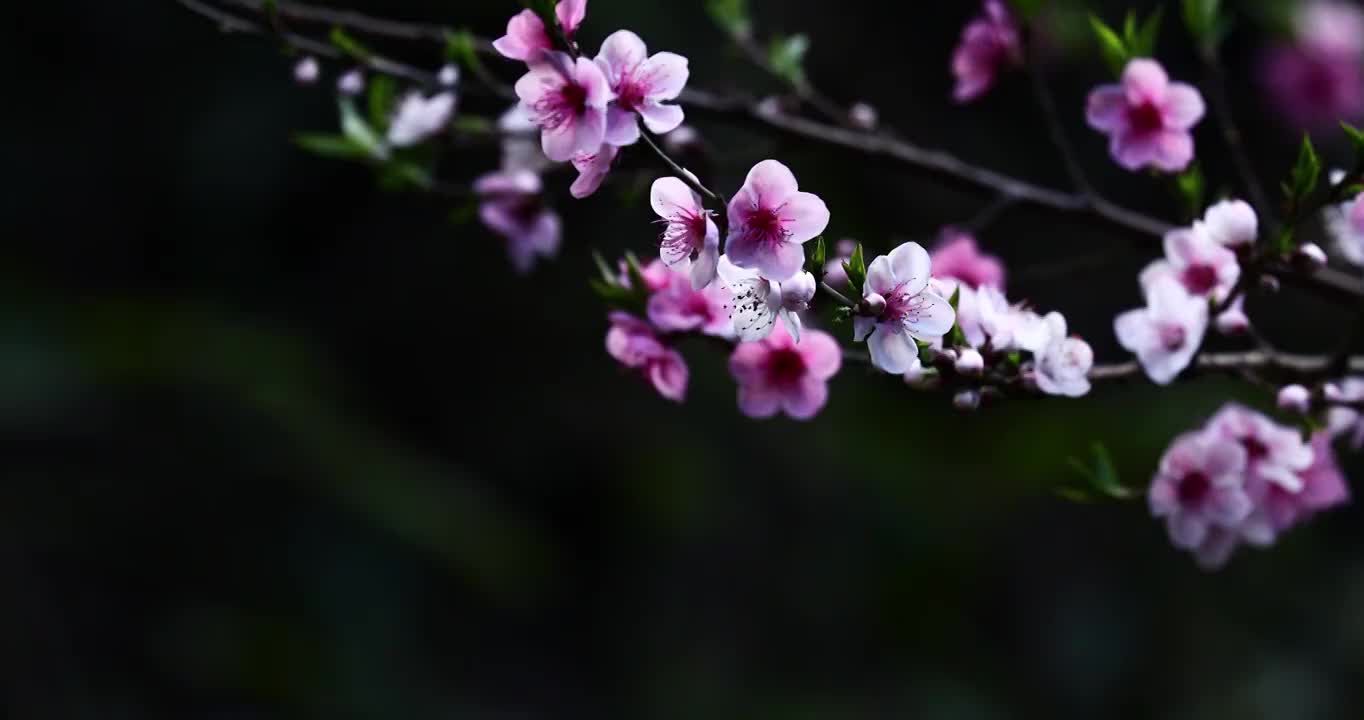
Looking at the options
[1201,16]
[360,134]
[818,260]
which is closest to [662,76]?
[818,260]

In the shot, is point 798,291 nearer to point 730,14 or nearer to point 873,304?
point 873,304

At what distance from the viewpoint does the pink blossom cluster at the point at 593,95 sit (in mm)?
616

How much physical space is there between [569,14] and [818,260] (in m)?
0.18

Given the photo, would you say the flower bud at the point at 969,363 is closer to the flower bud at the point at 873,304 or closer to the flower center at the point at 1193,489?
the flower bud at the point at 873,304

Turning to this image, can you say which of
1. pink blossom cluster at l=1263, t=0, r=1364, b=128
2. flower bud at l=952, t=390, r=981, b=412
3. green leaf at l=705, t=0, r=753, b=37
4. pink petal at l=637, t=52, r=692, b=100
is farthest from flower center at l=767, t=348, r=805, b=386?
pink blossom cluster at l=1263, t=0, r=1364, b=128

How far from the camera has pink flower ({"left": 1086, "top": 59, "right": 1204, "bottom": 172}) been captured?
86 centimetres

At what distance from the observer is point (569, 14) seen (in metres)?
0.65

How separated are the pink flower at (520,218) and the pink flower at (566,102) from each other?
330mm

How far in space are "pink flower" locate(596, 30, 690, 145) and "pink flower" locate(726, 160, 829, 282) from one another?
52mm

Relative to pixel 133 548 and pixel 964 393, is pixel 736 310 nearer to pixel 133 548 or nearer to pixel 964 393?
pixel 964 393

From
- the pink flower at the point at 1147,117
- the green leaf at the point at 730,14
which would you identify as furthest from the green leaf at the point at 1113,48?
the green leaf at the point at 730,14

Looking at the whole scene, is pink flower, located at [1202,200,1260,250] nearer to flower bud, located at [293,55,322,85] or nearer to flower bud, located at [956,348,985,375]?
flower bud, located at [956,348,985,375]

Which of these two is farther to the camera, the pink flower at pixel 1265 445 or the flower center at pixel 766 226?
the pink flower at pixel 1265 445

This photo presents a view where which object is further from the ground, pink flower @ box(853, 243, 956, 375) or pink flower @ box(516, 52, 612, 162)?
pink flower @ box(516, 52, 612, 162)
